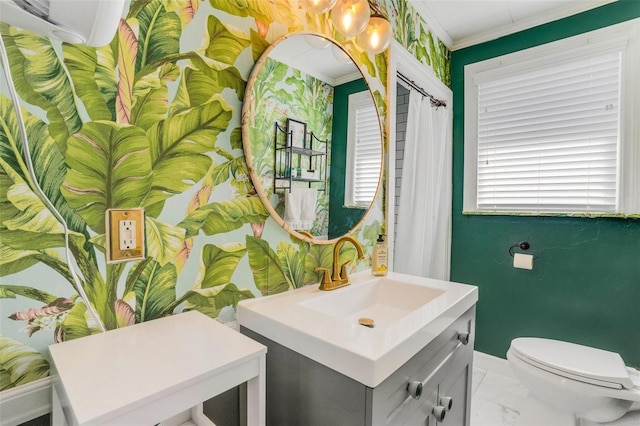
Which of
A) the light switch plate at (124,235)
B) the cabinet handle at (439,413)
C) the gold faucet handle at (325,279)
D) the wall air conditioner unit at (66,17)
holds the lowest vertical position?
the cabinet handle at (439,413)

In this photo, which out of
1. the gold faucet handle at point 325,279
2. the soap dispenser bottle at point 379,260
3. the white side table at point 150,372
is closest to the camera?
the white side table at point 150,372

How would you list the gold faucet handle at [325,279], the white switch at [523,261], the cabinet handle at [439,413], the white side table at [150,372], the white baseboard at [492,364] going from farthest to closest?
1. the white baseboard at [492,364]
2. the white switch at [523,261]
3. the gold faucet handle at [325,279]
4. the cabinet handle at [439,413]
5. the white side table at [150,372]

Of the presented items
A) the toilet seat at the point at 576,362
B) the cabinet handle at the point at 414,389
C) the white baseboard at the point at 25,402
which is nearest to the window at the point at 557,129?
the toilet seat at the point at 576,362

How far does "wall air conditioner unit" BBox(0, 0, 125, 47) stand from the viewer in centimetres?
53

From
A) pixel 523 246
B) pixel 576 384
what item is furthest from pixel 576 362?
pixel 523 246

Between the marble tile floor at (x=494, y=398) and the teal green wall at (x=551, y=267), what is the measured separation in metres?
0.17

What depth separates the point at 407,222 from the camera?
6.56 feet

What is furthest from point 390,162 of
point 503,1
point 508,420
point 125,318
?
point 508,420

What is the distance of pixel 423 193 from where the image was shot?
2.08 meters

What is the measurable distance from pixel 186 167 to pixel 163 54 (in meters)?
0.30

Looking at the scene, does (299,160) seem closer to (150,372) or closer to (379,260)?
(379,260)

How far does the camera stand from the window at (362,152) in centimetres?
142

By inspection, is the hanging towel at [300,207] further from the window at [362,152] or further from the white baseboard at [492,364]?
the white baseboard at [492,364]

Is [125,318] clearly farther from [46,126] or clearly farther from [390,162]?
[390,162]
